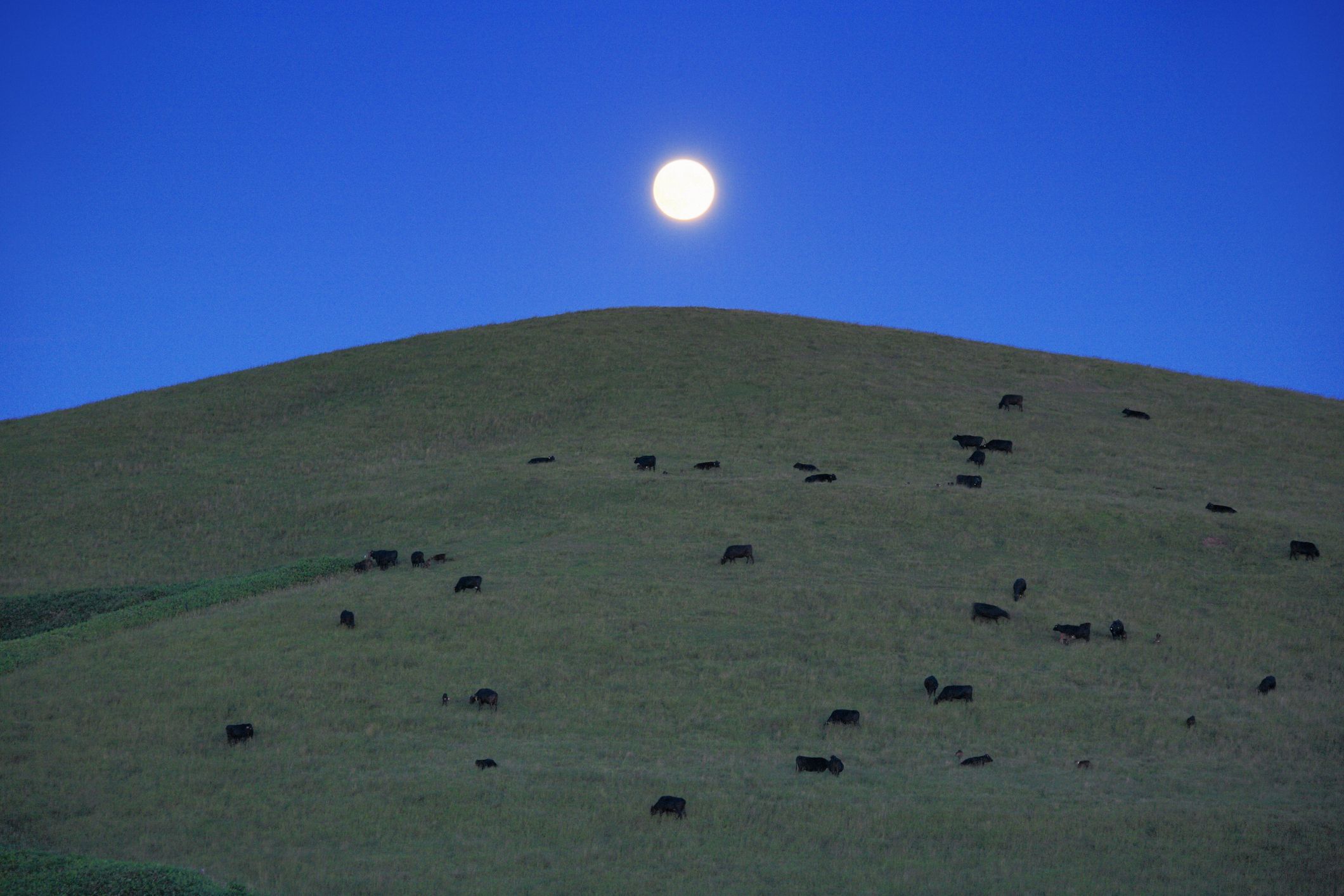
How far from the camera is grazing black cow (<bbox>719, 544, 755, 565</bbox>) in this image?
113ft

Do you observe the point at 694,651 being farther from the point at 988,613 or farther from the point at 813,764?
the point at 988,613

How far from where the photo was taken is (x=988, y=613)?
98.9 feet

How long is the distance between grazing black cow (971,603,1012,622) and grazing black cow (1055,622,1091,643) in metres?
A: 1.40

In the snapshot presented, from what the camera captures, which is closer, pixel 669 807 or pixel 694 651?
pixel 669 807

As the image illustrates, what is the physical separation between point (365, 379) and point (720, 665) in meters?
46.1

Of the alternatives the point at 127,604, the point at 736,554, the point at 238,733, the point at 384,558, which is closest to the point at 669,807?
the point at 238,733

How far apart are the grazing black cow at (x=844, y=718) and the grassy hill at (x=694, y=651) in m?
0.37

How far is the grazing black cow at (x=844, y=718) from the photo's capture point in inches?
914

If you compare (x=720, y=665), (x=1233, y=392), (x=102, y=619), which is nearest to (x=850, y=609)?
(x=720, y=665)

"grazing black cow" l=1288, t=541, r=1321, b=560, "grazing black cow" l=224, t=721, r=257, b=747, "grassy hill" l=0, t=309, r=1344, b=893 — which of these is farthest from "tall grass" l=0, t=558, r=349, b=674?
"grazing black cow" l=1288, t=541, r=1321, b=560

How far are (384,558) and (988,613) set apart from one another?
1872 centimetres

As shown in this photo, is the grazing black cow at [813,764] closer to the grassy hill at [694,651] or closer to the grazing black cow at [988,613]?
the grassy hill at [694,651]

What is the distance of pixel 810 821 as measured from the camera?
18.1 meters

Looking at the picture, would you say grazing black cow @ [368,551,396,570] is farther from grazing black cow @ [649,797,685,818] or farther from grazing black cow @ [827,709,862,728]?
grazing black cow @ [649,797,685,818]
